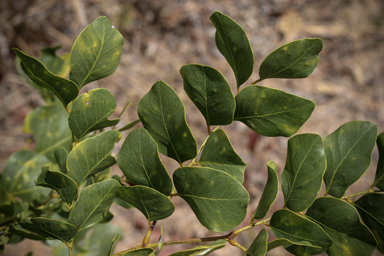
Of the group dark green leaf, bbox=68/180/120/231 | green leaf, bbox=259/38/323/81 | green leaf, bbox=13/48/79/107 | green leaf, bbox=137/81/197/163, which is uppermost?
green leaf, bbox=259/38/323/81

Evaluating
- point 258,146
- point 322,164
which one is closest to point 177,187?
point 322,164

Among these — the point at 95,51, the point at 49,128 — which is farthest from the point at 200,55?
the point at 95,51

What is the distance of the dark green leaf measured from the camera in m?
0.34

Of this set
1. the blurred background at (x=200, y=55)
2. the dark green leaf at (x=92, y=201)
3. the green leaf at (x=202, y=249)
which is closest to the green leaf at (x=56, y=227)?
the dark green leaf at (x=92, y=201)

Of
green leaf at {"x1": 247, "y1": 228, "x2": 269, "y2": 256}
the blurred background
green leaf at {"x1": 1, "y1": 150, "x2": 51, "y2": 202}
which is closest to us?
green leaf at {"x1": 247, "y1": 228, "x2": 269, "y2": 256}

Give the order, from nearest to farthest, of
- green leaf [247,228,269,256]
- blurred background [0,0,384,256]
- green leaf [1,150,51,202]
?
green leaf [247,228,269,256] → green leaf [1,150,51,202] → blurred background [0,0,384,256]

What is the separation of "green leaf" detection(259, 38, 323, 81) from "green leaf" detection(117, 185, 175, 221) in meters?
0.18

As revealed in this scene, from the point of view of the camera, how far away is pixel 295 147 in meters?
0.38

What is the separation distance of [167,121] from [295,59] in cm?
15

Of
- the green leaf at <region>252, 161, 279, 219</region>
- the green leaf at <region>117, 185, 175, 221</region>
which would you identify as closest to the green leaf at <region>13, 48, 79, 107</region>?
the green leaf at <region>117, 185, 175, 221</region>

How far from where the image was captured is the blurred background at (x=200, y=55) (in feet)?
5.65

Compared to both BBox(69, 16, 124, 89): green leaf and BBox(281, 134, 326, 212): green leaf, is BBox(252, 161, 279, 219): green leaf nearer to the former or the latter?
BBox(281, 134, 326, 212): green leaf

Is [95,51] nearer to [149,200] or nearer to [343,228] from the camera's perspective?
[149,200]

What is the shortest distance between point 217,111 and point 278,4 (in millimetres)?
2290
